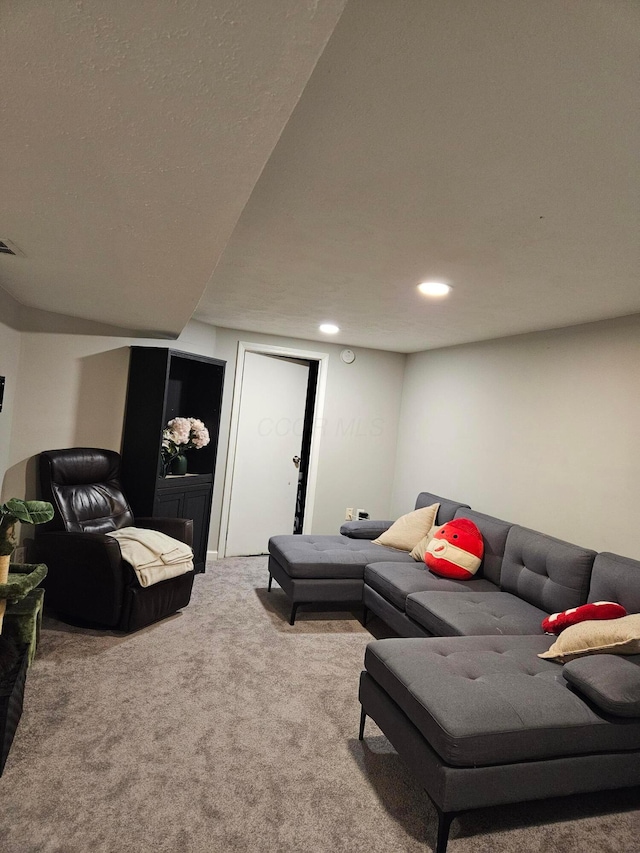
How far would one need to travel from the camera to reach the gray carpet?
1.90m

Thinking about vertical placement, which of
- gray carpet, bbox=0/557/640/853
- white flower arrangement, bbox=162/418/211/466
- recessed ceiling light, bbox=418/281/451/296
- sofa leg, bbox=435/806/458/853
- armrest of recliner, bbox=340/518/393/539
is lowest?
gray carpet, bbox=0/557/640/853

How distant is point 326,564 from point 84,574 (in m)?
1.58

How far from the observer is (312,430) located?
5.69 meters

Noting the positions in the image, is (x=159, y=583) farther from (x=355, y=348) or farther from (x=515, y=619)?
(x=355, y=348)

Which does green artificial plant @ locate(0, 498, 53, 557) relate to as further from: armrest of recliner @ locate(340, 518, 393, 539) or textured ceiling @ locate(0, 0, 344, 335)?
armrest of recliner @ locate(340, 518, 393, 539)

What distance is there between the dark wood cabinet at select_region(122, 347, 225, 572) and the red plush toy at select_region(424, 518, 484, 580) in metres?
2.02

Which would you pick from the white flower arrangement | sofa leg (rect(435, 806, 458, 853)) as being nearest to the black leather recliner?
the white flower arrangement

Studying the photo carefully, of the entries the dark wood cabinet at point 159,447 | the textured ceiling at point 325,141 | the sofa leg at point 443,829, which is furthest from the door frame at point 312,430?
the sofa leg at point 443,829

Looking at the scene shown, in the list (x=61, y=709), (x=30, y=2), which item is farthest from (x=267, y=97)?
(x=61, y=709)

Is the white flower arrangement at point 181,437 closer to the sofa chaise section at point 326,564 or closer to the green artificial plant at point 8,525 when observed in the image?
the sofa chaise section at point 326,564

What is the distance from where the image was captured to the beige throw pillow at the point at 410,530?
14.6 feet

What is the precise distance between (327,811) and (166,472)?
10.2 ft

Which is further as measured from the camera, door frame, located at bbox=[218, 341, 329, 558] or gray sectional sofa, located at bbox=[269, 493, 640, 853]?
door frame, located at bbox=[218, 341, 329, 558]

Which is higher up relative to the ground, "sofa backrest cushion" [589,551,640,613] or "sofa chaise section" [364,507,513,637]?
"sofa backrest cushion" [589,551,640,613]
